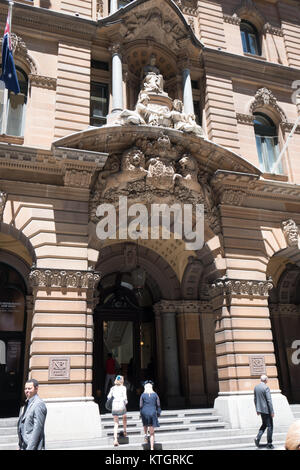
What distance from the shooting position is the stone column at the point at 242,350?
13.0 metres

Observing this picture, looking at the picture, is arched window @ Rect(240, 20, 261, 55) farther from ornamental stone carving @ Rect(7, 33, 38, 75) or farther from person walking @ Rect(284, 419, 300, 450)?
person walking @ Rect(284, 419, 300, 450)

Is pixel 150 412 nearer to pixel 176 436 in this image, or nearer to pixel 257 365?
pixel 176 436

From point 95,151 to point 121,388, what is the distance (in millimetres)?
7606

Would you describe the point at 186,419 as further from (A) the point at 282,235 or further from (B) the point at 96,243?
(A) the point at 282,235

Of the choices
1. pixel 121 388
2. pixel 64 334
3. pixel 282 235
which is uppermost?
pixel 282 235

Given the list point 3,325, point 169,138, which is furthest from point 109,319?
point 169,138

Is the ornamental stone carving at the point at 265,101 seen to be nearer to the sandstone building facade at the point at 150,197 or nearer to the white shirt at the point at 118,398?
the sandstone building facade at the point at 150,197

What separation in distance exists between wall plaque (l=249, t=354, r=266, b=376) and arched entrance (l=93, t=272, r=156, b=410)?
514cm

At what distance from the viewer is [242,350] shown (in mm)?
13758

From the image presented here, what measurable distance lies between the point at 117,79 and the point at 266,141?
24.7 feet

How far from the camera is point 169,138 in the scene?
14438 mm

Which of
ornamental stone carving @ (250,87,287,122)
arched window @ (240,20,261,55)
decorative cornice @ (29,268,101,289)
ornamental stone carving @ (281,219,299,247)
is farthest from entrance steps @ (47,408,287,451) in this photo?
arched window @ (240,20,261,55)

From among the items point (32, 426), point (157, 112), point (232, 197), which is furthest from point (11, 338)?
point (32, 426)

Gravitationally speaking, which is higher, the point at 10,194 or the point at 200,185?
the point at 200,185
